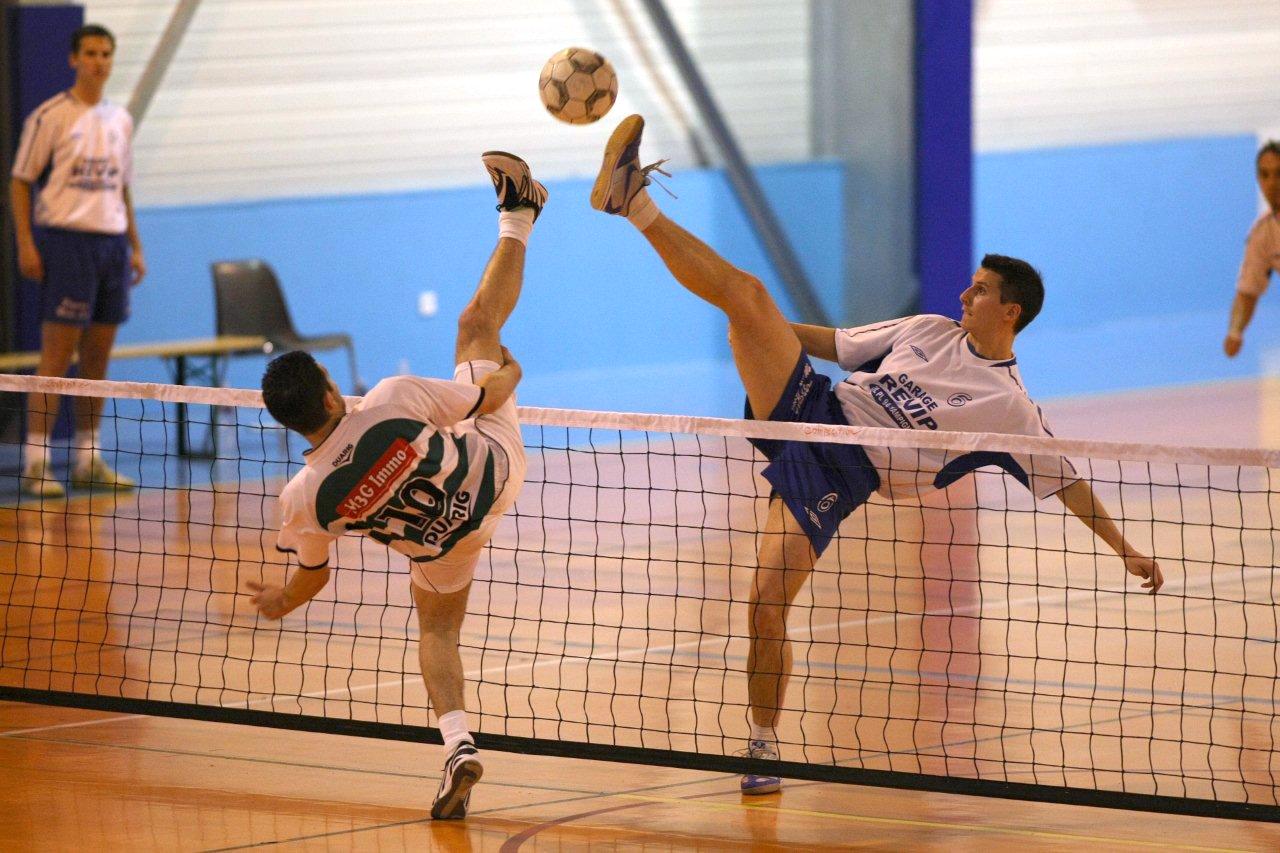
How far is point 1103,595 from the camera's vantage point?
27.5 feet

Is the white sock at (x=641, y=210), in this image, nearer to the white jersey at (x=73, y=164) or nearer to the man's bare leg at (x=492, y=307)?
the man's bare leg at (x=492, y=307)

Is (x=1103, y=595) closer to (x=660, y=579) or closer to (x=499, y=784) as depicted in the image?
(x=660, y=579)

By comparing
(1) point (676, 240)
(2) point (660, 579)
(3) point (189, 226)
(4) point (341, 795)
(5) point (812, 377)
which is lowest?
(4) point (341, 795)

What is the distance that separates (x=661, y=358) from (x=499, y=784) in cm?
1195

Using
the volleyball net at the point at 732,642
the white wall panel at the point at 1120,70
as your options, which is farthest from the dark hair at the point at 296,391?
the white wall panel at the point at 1120,70

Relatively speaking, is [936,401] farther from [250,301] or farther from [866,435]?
[250,301]

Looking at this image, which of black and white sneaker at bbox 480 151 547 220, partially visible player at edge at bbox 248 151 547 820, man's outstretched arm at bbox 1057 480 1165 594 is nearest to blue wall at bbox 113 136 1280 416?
black and white sneaker at bbox 480 151 547 220

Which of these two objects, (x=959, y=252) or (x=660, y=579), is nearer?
(x=660, y=579)

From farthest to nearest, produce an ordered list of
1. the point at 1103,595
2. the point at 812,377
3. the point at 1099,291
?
the point at 1099,291 < the point at 1103,595 < the point at 812,377

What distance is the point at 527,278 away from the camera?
16422mm

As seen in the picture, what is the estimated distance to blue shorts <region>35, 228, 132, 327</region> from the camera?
36.0 feet

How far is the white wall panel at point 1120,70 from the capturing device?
768 inches

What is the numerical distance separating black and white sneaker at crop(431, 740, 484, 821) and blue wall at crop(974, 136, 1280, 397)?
1401 centimetres

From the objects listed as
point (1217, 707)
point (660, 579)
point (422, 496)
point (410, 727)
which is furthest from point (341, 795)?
point (660, 579)
